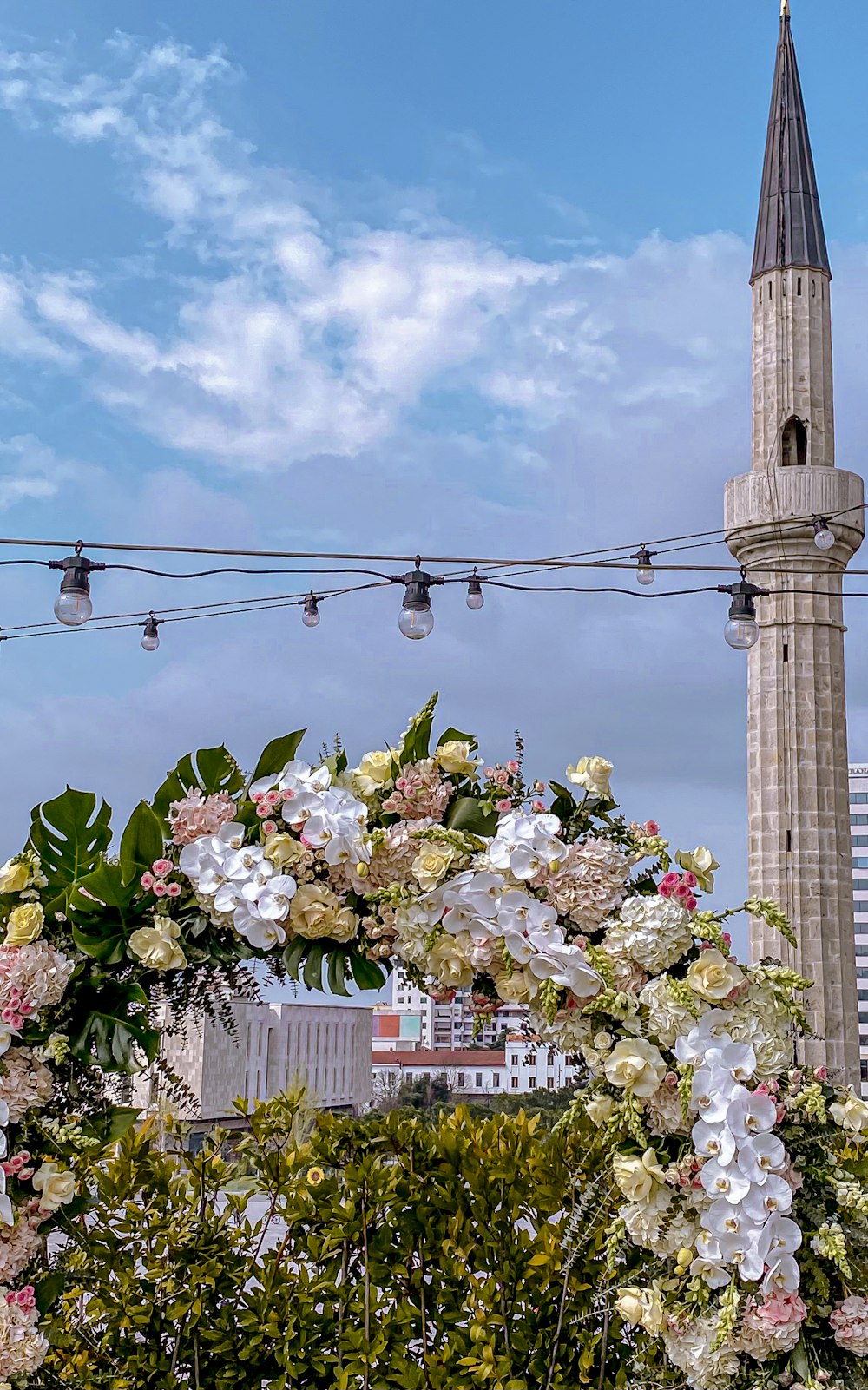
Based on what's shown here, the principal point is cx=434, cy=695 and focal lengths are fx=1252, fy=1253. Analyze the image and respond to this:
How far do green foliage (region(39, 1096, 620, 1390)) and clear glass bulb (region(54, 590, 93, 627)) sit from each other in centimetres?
206

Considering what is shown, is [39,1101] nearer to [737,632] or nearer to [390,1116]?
[390,1116]

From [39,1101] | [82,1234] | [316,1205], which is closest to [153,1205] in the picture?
[82,1234]

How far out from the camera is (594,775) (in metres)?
2.10

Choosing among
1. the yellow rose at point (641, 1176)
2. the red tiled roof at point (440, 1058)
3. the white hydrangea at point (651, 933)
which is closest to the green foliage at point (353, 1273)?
the yellow rose at point (641, 1176)

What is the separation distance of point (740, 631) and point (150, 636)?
2879 mm

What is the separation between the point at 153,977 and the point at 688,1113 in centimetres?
91

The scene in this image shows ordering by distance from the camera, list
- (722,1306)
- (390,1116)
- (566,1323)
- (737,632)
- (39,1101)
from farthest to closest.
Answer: (737,632) → (390,1116) → (566,1323) → (39,1101) → (722,1306)

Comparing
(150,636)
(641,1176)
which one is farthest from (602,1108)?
(150,636)

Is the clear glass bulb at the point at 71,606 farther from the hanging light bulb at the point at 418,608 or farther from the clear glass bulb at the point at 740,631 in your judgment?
the clear glass bulb at the point at 740,631

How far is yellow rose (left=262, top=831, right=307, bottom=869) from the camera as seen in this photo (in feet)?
6.77

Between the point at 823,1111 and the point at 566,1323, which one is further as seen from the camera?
the point at 566,1323

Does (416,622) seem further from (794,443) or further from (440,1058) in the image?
(440,1058)

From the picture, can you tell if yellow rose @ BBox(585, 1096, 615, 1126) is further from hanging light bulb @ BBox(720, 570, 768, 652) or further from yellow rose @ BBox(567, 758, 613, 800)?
hanging light bulb @ BBox(720, 570, 768, 652)

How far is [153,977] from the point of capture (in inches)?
84.4
